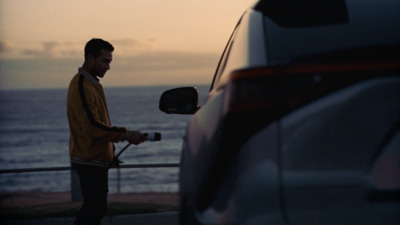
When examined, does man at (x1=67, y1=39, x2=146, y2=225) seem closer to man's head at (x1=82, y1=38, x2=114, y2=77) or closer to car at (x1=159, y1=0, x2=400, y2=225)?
man's head at (x1=82, y1=38, x2=114, y2=77)

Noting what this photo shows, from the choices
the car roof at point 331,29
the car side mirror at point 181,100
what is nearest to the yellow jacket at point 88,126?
the car side mirror at point 181,100

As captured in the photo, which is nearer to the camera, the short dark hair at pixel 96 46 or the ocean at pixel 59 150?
the short dark hair at pixel 96 46

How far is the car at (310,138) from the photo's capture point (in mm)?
2340

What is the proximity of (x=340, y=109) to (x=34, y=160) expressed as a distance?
85033 millimetres

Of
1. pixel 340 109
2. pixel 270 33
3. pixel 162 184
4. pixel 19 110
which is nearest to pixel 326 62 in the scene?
pixel 340 109

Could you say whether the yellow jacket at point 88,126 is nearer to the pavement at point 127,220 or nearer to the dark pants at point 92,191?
the dark pants at point 92,191

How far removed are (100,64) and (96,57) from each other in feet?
0.21

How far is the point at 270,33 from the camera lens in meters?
2.75

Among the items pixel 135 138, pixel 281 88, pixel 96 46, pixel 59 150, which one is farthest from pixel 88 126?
pixel 59 150

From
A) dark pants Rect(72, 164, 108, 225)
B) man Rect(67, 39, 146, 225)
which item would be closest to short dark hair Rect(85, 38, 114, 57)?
man Rect(67, 39, 146, 225)

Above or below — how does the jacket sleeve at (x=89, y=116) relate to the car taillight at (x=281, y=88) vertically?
below

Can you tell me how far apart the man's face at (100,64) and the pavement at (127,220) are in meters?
2.87

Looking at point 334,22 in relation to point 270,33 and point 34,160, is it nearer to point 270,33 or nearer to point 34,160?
point 270,33

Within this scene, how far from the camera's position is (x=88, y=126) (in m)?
5.54
